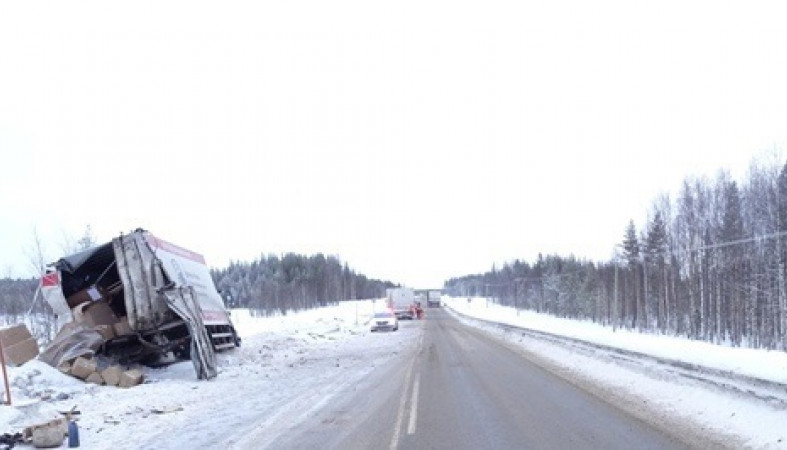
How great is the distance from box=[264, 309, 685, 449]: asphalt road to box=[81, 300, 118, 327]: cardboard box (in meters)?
8.05

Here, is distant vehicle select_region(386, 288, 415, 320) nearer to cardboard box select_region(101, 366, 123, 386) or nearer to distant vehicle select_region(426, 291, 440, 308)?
distant vehicle select_region(426, 291, 440, 308)

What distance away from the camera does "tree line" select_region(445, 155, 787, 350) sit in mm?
41219

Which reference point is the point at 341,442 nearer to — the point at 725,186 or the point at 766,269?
the point at 766,269

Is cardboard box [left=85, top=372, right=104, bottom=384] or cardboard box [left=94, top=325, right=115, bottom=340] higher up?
cardboard box [left=94, top=325, right=115, bottom=340]

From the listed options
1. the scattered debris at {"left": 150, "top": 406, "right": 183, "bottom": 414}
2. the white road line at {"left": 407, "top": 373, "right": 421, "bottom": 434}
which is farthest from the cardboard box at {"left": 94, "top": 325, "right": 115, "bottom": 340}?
the white road line at {"left": 407, "top": 373, "right": 421, "bottom": 434}

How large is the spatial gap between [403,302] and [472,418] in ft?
218

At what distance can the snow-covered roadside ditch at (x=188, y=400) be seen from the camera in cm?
1044

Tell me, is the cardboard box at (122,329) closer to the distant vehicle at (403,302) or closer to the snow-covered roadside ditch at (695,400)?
the snow-covered roadside ditch at (695,400)

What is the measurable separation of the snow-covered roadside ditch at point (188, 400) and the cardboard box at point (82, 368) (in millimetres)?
411

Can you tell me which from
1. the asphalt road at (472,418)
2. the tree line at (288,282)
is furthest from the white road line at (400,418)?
the tree line at (288,282)

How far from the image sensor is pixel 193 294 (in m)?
20.5

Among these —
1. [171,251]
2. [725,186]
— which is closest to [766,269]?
[725,186]

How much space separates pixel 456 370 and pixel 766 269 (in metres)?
28.8

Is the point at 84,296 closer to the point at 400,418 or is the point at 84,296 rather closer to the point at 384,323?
the point at 400,418
